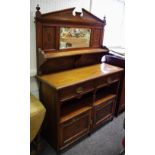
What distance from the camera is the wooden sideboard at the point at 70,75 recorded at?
68.0 inches

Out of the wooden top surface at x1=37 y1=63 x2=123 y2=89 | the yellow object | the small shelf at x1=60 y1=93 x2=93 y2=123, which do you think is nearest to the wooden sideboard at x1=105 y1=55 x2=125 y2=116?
the wooden top surface at x1=37 y1=63 x2=123 y2=89

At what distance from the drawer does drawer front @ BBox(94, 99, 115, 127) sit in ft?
1.28

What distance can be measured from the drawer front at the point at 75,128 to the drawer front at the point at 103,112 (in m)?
0.16

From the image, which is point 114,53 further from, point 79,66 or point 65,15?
point 65,15

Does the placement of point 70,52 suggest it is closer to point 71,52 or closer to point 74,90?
point 71,52

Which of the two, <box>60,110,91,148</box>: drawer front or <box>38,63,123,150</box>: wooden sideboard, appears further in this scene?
<box>60,110,91,148</box>: drawer front

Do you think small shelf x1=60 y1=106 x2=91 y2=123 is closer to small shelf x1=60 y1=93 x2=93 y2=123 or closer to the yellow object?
small shelf x1=60 y1=93 x2=93 y2=123

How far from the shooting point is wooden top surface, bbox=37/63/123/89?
1659 millimetres

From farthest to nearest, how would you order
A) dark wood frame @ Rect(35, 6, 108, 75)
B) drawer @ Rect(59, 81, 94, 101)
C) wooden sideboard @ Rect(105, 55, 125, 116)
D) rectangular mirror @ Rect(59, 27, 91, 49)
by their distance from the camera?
wooden sideboard @ Rect(105, 55, 125, 116) → rectangular mirror @ Rect(59, 27, 91, 49) → dark wood frame @ Rect(35, 6, 108, 75) → drawer @ Rect(59, 81, 94, 101)

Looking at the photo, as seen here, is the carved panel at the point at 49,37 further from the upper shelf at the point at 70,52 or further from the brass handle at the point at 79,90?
the brass handle at the point at 79,90

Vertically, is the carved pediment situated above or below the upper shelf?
above

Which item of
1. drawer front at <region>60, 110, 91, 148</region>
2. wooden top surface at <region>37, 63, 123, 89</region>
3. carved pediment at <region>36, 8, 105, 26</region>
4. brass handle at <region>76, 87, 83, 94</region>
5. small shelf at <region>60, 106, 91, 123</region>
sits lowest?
drawer front at <region>60, 110, 91, 148</region>

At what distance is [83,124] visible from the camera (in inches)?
80.7
